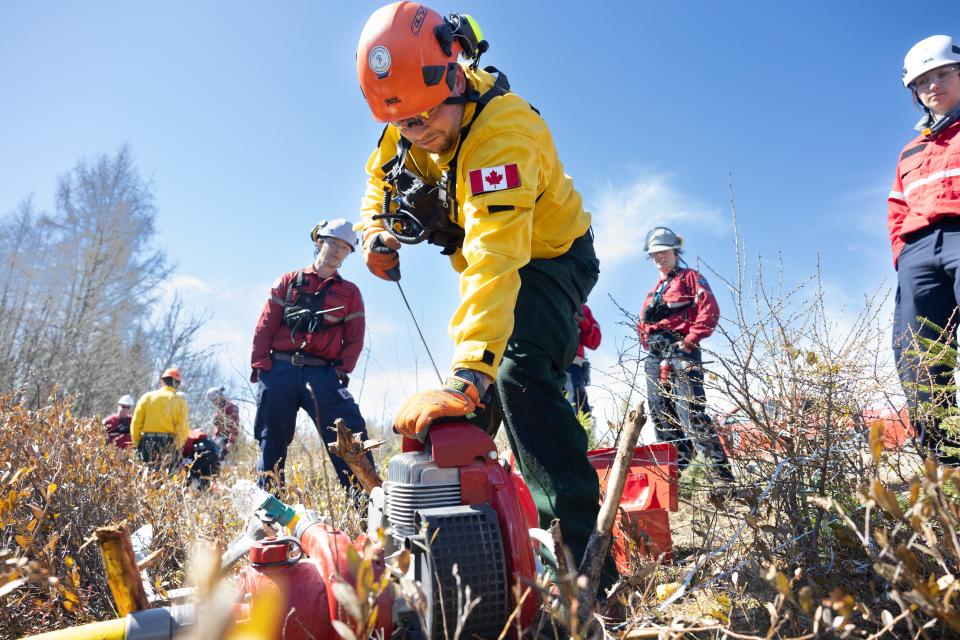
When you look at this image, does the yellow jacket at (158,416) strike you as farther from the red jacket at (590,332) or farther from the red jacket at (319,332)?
the red jacket at (590,332)

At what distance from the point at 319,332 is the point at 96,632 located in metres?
4.21

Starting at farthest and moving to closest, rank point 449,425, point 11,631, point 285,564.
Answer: point 11,631 < point 449,425 < point 285,564

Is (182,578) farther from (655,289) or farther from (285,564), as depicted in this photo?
(655,289)

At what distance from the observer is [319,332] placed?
215 inches

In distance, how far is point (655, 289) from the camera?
240 inches

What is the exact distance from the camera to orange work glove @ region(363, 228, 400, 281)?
2.93m

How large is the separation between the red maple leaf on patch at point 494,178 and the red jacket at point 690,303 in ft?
10.7

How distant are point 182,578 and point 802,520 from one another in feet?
7.84

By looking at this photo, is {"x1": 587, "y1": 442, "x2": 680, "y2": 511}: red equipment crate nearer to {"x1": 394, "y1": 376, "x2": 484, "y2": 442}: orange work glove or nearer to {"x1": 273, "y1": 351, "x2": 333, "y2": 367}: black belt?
{"x1": 394, "y1": 376, "x2": 484, "y2": 442}: orange work glove

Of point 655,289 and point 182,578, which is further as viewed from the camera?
point 655,289

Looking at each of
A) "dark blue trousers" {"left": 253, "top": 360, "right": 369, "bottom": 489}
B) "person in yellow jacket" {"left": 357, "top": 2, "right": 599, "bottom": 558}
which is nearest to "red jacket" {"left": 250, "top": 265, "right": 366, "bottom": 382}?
"dark blue trousers" {"left": 253, "top": 360, "right": 369, "bottom": 489}

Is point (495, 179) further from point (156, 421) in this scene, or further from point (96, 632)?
point (156, 421)

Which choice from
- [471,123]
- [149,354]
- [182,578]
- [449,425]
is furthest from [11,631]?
[149,354]

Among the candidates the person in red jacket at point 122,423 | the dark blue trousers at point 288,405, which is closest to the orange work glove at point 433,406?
the dark blue trousers at point 288,405
